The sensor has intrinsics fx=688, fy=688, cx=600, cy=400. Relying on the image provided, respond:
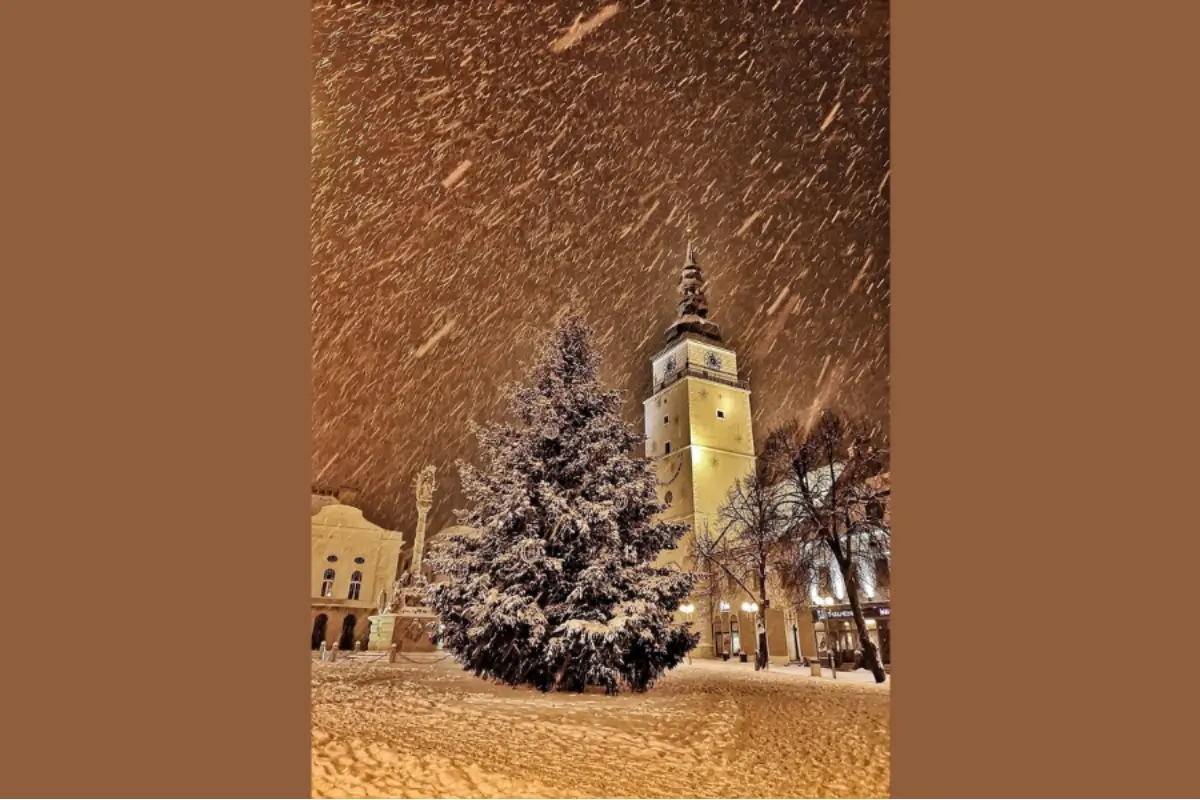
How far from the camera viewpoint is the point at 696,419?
11.2m

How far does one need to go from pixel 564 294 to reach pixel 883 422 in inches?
164

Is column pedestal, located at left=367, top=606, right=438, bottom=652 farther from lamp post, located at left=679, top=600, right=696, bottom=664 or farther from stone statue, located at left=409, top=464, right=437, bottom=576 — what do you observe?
lamp post, located at left=679, top=600, right=696, bottom=664

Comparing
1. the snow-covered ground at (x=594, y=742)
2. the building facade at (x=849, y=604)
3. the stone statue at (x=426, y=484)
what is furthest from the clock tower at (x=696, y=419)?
the snow-covered ground at (x=594, y=742)

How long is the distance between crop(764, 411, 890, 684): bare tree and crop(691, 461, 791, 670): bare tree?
0.28 metres

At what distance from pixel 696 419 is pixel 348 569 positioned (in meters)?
5.73

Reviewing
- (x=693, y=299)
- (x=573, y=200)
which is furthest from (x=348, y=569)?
(x=693, y=299)

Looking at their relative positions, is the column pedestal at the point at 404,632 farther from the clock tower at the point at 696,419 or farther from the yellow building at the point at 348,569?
the clock tower at the point at 696,419

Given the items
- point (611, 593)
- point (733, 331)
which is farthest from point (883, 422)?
point (611, 593)

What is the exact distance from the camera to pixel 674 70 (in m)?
8.34

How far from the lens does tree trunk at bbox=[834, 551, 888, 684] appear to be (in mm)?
6832

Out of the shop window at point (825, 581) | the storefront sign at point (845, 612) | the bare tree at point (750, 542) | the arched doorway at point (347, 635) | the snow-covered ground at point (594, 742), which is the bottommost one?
the snow-covered ground at point (594, 742)

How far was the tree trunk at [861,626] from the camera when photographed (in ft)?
22.4

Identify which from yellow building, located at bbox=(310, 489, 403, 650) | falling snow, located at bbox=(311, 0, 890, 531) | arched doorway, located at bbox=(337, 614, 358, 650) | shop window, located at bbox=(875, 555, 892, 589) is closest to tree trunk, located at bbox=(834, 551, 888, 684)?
shop window, located at bbox=(875, 555, 892, 589)

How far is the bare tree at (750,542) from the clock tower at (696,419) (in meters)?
0.21
